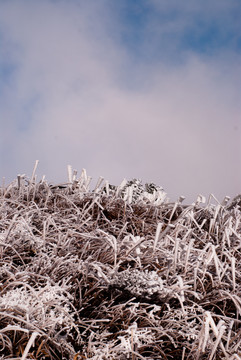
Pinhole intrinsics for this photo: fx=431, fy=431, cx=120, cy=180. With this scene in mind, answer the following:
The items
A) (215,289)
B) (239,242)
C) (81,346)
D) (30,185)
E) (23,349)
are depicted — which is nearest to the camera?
(23,349)

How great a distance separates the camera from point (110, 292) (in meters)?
1.71

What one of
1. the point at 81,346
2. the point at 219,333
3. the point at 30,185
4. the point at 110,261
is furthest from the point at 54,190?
the point at 219,333

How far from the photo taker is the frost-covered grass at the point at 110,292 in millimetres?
1490

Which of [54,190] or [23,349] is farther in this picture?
[54,190]

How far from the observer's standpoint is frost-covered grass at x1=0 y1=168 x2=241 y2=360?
1490 millimetres

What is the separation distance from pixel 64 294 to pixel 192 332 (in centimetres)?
51

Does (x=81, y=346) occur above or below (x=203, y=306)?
below

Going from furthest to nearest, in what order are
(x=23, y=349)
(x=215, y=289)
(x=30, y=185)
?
1. (x=30, y=185)
2. (x=215, y=289)
3. (x=23, y=349)

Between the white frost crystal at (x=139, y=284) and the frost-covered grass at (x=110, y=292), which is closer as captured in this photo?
the frost-covered grass at (x=110, y=292)

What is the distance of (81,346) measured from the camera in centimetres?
157

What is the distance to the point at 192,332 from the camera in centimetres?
158

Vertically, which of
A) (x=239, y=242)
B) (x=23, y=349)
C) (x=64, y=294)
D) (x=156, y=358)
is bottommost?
(x=23, y=349)

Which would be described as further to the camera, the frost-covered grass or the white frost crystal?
the white frost crystal

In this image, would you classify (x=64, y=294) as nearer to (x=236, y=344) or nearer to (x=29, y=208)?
(x=236, y=344)
